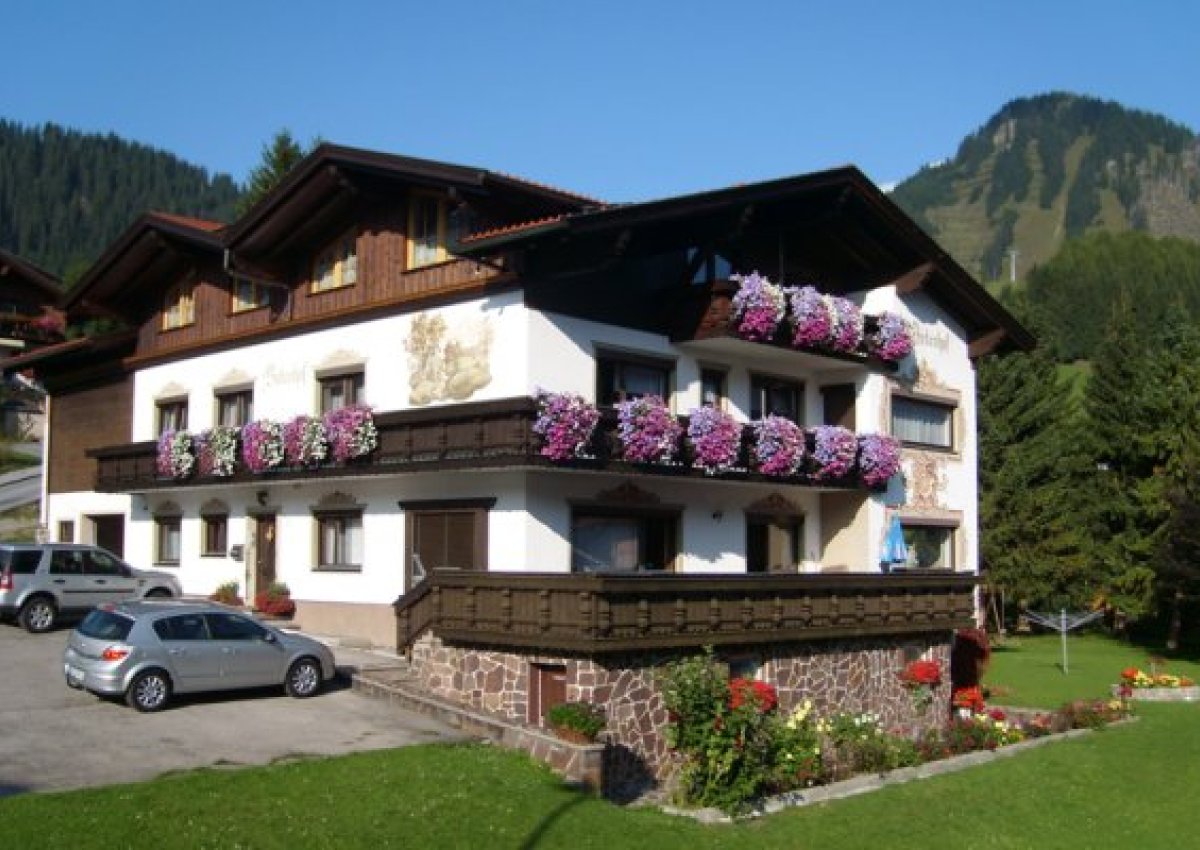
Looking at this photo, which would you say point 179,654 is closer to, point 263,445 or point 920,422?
point 263,445

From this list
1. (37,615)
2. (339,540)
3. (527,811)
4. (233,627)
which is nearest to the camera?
(527,811)

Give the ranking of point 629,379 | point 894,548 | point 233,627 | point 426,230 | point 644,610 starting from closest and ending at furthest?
1. point 644,610
2. point 233,627
3. point 629,379
4. point 426,230
5. point 894,548

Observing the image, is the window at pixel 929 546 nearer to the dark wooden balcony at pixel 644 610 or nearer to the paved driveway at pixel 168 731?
the dark wooden balcony at pixel 644 610

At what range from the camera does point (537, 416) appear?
2197 centimetres

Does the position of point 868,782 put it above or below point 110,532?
below

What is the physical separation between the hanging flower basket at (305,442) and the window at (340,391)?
1066 millimetres

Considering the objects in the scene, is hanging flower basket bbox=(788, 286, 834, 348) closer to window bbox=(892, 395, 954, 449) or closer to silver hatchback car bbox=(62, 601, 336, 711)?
window bbox=(892, 395, 954, 449)

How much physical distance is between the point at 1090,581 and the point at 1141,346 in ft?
37.1

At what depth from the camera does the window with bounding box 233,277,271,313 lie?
30547mm

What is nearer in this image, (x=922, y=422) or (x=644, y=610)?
(x=644, y=610)

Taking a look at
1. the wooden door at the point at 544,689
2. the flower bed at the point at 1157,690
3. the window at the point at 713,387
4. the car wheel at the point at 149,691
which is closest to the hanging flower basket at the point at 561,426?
the wooden door at the point at 544,689

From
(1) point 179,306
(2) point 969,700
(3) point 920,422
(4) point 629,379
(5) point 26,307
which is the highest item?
(5) point 26,307

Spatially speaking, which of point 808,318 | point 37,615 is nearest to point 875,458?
point 808,318

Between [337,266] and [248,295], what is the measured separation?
4.02 meters
